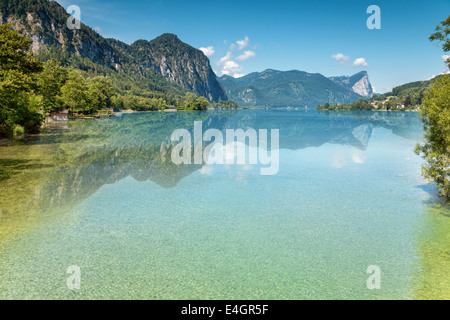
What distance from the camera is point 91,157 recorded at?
104 ft

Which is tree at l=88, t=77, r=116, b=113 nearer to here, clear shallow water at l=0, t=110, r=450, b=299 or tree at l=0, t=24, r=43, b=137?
tree at l=0, t=24, r=43, b=137

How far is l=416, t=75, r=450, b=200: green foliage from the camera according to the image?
1662 centimetres

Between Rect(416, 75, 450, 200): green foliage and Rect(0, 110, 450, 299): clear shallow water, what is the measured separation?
1.74 meters

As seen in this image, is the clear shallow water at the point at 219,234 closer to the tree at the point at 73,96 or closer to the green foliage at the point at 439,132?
the green foliage at the point at 439,132

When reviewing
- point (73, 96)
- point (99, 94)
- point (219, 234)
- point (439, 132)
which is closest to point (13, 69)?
point (219, 234)

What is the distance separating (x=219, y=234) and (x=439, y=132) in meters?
14.8

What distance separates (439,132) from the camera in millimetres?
17969

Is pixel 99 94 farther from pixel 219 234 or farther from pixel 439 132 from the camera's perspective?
pixel 439 132

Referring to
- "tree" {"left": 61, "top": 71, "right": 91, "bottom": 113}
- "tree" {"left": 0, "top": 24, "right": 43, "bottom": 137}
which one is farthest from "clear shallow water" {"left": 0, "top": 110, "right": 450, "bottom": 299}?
"tree" {"left": 61, "top": 71, "right": 91, "bottom": 113}

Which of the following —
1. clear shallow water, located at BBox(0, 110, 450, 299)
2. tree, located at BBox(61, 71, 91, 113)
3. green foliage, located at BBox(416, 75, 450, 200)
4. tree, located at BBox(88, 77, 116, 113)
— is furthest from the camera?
tree, located at BBox(88, 77, 116, 113)

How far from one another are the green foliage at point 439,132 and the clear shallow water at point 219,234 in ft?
5.72

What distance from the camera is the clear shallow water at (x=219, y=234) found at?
9.50m

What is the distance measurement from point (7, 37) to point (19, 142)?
568 inches

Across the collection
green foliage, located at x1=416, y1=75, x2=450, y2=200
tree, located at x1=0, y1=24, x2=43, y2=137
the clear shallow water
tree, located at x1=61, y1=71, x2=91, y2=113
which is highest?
tree, located at x1=61, y1=71, x2=91, y2=113
